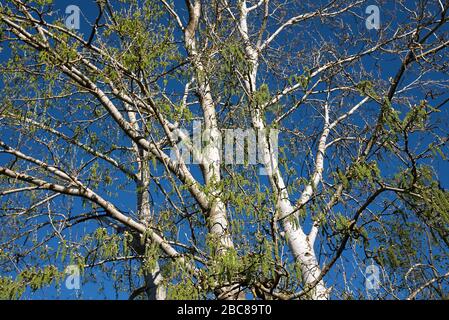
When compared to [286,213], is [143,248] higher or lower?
lower

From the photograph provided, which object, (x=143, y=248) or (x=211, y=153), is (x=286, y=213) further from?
(x=143, y=248)

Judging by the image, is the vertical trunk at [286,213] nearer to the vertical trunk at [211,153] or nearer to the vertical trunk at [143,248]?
the vertical trunk at [211,153]

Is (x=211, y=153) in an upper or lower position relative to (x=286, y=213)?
upper

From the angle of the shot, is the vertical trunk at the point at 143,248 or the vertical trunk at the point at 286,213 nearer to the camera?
the vertical trunk at the point at 286,213

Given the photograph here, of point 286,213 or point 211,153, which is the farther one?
point 286,213

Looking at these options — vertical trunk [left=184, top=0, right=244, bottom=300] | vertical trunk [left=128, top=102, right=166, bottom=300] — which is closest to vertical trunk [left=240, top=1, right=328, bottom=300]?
vertical trunk [left=184, top=0, right=244, bottom=300]

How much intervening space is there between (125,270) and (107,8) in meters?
2.22

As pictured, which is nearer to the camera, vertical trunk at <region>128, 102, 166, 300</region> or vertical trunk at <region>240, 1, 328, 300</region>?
vertical trunk at <region>240, 1, 328, 300</region>

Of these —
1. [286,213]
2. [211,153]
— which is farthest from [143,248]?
[286,213]

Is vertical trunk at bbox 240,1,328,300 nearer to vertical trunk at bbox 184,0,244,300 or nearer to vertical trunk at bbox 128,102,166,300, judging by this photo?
vertical trunk at bbox 184,0,244,300

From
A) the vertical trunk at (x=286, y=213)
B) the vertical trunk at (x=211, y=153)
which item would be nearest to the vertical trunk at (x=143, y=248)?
the vertical trunk at (x=211, y=153)

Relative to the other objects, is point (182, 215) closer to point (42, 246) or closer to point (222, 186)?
point (222, 186)

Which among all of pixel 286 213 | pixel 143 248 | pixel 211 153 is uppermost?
pixel 211 153
